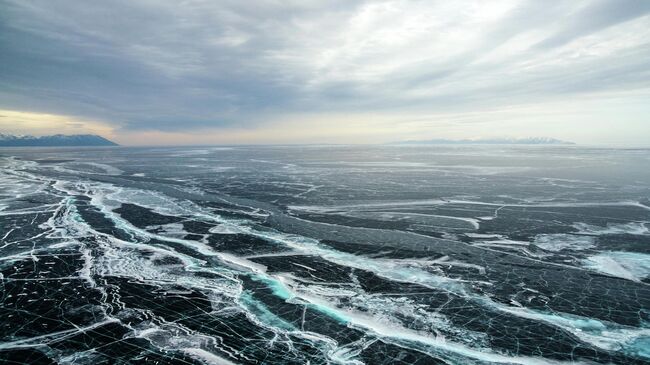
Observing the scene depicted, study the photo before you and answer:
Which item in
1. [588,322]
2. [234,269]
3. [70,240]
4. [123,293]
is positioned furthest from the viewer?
[70,240]

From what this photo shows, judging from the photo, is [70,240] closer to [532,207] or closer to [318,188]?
[318,188]

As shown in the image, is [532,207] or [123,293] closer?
[123,293]

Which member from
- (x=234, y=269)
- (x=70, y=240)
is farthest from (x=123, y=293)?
(x=70, y=240)

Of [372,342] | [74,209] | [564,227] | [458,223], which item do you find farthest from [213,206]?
[564,227]

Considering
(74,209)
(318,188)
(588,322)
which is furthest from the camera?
(318,188)

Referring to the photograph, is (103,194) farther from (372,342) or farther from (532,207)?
(532,207)

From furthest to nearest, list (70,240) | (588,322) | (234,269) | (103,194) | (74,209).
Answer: (103,194) < (74,209) < (70,240) < (234,269) < (588,322)

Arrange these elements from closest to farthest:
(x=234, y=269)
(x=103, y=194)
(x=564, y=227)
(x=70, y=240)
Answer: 1. (x=234, y=269)
2. (x=70, y=240)
3. (x=564, y=227)
4. (x=103, y=194)

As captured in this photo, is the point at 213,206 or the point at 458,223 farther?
the point at 213,206
